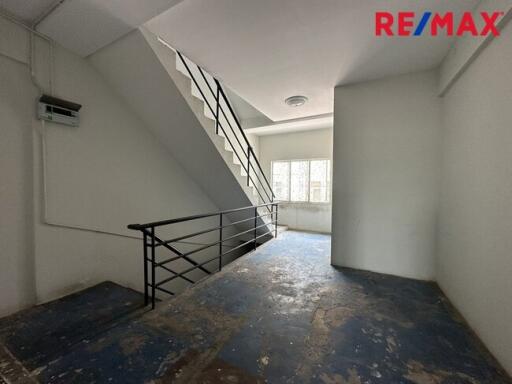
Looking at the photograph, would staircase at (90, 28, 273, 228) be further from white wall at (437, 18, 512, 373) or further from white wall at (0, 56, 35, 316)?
white wall at (437, 18, 512, 373)

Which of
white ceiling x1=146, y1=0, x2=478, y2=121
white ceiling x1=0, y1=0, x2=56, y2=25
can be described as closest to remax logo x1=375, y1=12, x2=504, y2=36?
white ceiling x1=146, y1=0, x2=478, y2=121

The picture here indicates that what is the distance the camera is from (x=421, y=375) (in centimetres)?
129

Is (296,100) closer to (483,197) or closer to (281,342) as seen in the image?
(483,197)

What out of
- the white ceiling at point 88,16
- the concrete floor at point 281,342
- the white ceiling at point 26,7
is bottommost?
the concrete floor at point 281,342

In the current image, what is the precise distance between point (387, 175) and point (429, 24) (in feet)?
5.18

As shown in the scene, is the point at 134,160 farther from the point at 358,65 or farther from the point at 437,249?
the point at 437,249

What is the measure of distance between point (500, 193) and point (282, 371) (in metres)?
1.94

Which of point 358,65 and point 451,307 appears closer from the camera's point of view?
point 451,307

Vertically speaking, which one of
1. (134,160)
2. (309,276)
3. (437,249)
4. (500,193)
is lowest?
(309,276)

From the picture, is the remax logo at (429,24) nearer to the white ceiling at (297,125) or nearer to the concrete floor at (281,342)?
the white ceiling at (297,125)

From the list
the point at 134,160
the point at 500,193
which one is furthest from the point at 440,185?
the point at 134,160

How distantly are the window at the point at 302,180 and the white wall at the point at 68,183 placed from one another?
357 centimetres

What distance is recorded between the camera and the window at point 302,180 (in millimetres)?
5453

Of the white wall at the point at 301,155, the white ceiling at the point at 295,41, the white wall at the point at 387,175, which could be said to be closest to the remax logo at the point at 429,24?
the white ceiling at the point at 295,41
